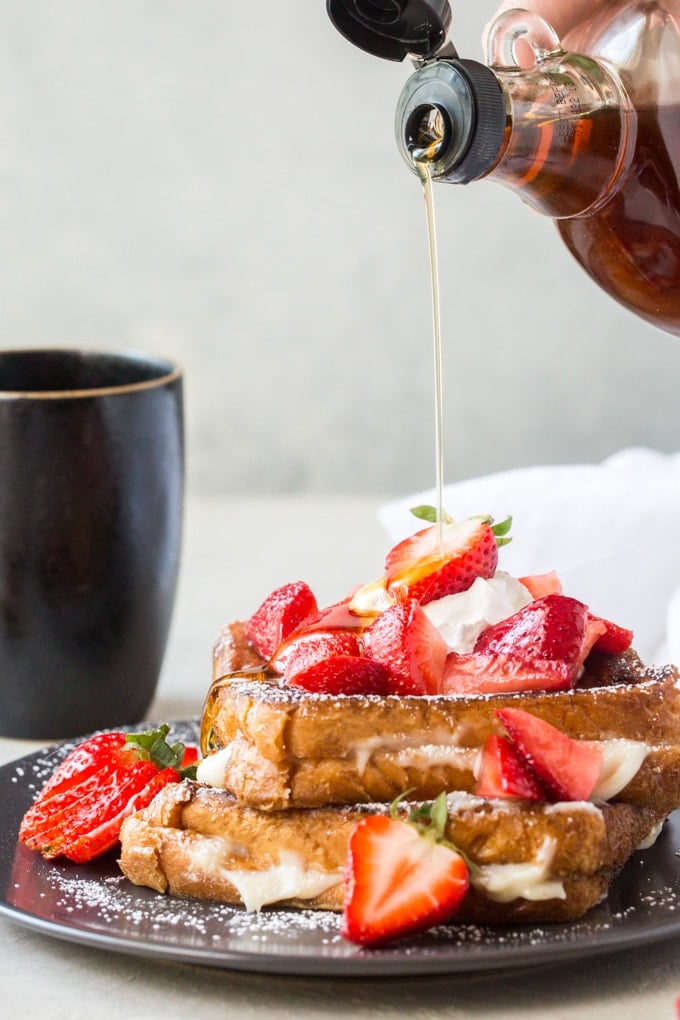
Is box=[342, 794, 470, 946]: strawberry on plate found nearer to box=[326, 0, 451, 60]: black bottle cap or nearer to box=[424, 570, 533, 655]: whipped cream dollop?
box=[424, 570, 533, 655]: whipped cream dollop

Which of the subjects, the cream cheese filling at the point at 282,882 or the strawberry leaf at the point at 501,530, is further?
the strawberry leaf at the point at 501,530

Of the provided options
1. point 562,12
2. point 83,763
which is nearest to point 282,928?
point 83,763

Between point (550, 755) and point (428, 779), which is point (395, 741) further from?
point (550, 755)

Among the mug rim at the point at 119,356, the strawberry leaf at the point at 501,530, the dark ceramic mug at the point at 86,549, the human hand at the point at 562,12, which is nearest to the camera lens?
the strawberry leaf at the point at 501,530

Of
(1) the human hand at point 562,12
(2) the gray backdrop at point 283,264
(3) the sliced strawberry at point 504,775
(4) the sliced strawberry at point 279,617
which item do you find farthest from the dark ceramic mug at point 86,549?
(2) the gray backdrop at point 283,264

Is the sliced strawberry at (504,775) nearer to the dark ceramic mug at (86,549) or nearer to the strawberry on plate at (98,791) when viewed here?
the strawberry on plate at (98,791)
